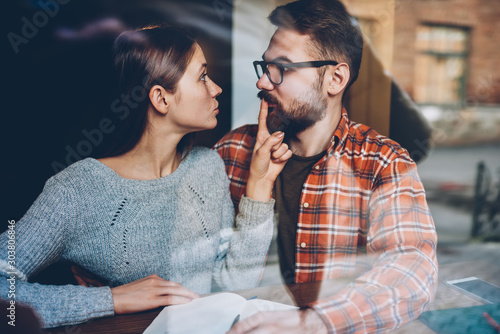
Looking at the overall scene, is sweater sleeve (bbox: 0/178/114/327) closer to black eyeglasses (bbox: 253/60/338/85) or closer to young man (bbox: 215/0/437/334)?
young man (bbox: 215/0/437/334)

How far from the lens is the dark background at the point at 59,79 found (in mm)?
1365

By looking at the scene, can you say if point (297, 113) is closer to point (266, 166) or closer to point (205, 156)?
point (266, 166)

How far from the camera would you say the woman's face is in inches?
43.6

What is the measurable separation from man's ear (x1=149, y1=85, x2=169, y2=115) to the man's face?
36cm

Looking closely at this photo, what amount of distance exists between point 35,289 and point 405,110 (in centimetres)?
139

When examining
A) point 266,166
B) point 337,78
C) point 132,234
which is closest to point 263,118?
point 266,166

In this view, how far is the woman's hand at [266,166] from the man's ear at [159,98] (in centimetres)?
32

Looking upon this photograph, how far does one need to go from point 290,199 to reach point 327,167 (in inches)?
6.7

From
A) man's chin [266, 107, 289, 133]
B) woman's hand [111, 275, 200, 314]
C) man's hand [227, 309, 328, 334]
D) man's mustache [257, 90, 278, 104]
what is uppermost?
man's mustache [257, 90, 278, 104]

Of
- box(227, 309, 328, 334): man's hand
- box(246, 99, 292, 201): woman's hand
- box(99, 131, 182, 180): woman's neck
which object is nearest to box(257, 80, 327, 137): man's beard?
box(246, 99, 292, 201): woman's hand

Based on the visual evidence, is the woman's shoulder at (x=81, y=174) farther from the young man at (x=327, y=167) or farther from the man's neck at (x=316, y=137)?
the man's neck at (x=316, y=137)

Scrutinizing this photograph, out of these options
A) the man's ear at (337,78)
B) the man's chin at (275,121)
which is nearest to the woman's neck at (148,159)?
the man's chin at (275,121)

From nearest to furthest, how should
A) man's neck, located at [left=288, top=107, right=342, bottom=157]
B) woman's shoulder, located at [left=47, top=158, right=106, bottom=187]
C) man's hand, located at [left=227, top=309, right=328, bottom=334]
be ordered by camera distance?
man's hand, located at [left=227, top=309, right=328, bottom=334]
woman's shoulder, located at [left=47, top=158, right=106, bottom=187]
man's neck, located at [left=288, top=107, right=342, bottom=157]

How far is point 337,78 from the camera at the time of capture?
1.25 m
